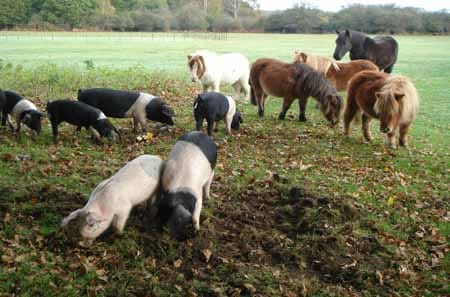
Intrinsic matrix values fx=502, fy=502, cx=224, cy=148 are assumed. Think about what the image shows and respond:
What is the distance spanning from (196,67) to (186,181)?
7.70 metres

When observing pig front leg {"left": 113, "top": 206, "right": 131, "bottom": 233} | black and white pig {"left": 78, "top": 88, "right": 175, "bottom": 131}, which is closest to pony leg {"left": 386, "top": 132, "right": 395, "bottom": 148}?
black and white pig {"left": 78, "top": 88, "right": 175, "bottom": 131}

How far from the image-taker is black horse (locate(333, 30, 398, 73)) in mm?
15859

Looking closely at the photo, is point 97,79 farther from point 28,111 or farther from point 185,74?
point 28,111

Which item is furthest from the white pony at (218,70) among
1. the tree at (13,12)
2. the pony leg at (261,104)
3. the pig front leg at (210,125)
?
the tree at (13,12)

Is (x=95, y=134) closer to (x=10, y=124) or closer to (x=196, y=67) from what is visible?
(x=10, y=124)

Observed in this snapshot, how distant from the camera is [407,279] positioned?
4.79 m

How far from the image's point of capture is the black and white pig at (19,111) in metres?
8.79

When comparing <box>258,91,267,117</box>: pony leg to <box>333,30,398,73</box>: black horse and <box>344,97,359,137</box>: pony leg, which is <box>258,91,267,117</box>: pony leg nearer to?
<box>344,97,359,137</box>: pony leg

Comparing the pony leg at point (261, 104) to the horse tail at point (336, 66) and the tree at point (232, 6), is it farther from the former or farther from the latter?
the tree at point (232, 6)

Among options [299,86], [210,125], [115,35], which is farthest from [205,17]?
[210,125]

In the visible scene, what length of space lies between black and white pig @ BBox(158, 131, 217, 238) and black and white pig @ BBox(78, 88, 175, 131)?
153 inches

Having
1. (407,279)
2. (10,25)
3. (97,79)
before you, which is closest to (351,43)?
(97,79)

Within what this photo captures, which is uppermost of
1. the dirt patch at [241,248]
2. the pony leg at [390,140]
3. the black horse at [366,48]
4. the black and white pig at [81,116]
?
the black horse at [366,48]

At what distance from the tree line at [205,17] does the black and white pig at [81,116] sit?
23357 mm
